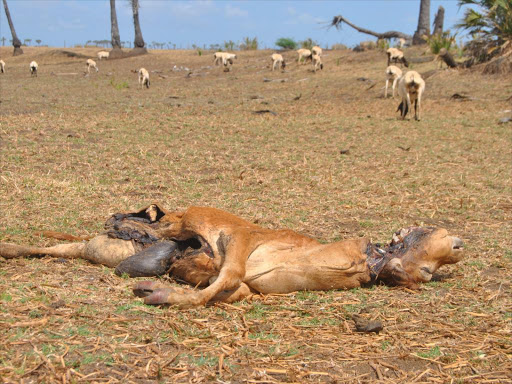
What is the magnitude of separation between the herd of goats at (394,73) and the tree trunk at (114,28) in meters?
4.16

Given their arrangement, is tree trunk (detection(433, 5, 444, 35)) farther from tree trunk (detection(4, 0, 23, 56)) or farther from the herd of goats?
tree trunk (detection(4, 0, 23, 56))

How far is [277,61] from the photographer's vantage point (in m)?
27.7

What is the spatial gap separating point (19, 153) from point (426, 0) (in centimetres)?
2598

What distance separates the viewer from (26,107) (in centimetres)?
1416

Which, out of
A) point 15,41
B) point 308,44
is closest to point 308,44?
point 308,44

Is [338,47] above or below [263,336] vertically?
above

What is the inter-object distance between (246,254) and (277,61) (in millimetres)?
24698

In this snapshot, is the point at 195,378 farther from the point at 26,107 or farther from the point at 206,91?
the point at 206,91

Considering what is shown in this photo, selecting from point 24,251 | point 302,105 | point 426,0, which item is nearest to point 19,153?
point 24,251

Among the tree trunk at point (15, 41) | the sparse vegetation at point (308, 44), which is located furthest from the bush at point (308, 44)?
the tree trunk at point (15, 41)

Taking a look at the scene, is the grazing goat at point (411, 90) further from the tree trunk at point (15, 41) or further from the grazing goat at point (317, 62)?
the tree trunk at point (15, 41)

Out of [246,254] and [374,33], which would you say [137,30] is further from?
[246,254]

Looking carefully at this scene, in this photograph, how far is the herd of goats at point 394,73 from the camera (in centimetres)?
1436

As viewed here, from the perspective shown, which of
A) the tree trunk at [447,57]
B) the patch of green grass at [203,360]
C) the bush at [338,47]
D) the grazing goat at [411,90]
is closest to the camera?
the patch of green grass at [203,360]
